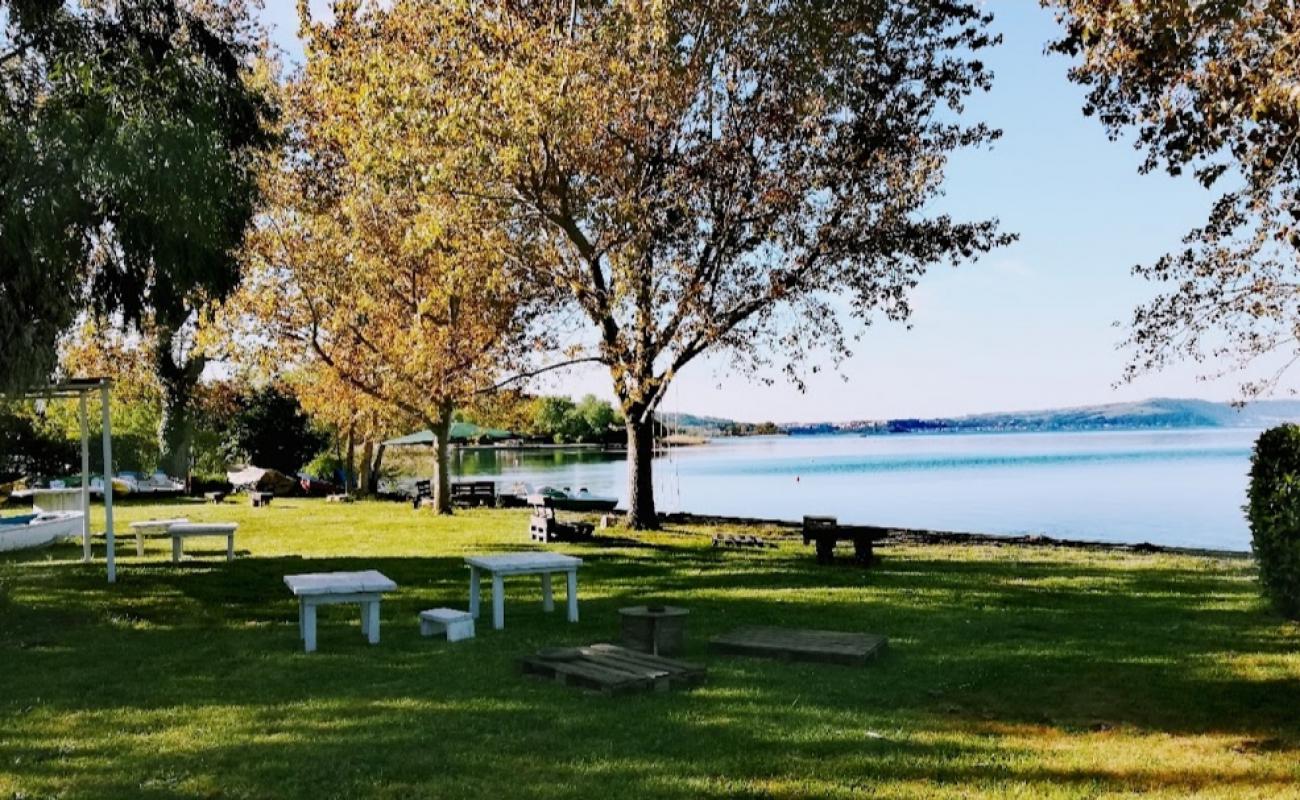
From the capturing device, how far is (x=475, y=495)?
1148 inches

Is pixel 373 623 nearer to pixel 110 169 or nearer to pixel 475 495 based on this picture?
pixel 110 169

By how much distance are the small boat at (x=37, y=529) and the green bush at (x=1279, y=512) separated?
18.7 m

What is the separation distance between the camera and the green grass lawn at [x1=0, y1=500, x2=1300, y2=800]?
5348 mm

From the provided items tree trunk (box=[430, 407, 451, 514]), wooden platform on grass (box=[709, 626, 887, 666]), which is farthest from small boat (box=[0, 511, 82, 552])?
wooden platform on grass (box=[709, 626, 887, 666])

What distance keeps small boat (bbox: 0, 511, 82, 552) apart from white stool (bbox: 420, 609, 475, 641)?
12.2 meters

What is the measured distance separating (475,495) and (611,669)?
2255 centimetres

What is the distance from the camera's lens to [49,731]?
6.35 metres

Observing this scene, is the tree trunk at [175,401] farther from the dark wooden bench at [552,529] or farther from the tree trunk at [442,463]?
the dark wooden bench at [552,529]

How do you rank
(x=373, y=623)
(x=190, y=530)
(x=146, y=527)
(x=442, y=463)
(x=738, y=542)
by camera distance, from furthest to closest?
(x=442, y=463) → (x=738, y=542) → (x=146, y=527) → (x=190, y=530) → (x=373, y=623)

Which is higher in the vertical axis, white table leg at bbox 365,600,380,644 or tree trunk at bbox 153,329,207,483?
tree trunk at bbox 153,329,207,483

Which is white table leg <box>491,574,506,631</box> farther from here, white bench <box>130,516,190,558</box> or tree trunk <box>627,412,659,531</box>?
tree trunk <box>627,412,659,531</box>

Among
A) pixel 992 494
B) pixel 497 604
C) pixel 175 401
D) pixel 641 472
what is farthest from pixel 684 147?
pixel 992 494

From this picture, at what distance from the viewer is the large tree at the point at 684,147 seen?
16.2 metres

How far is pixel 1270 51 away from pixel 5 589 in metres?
14.8
